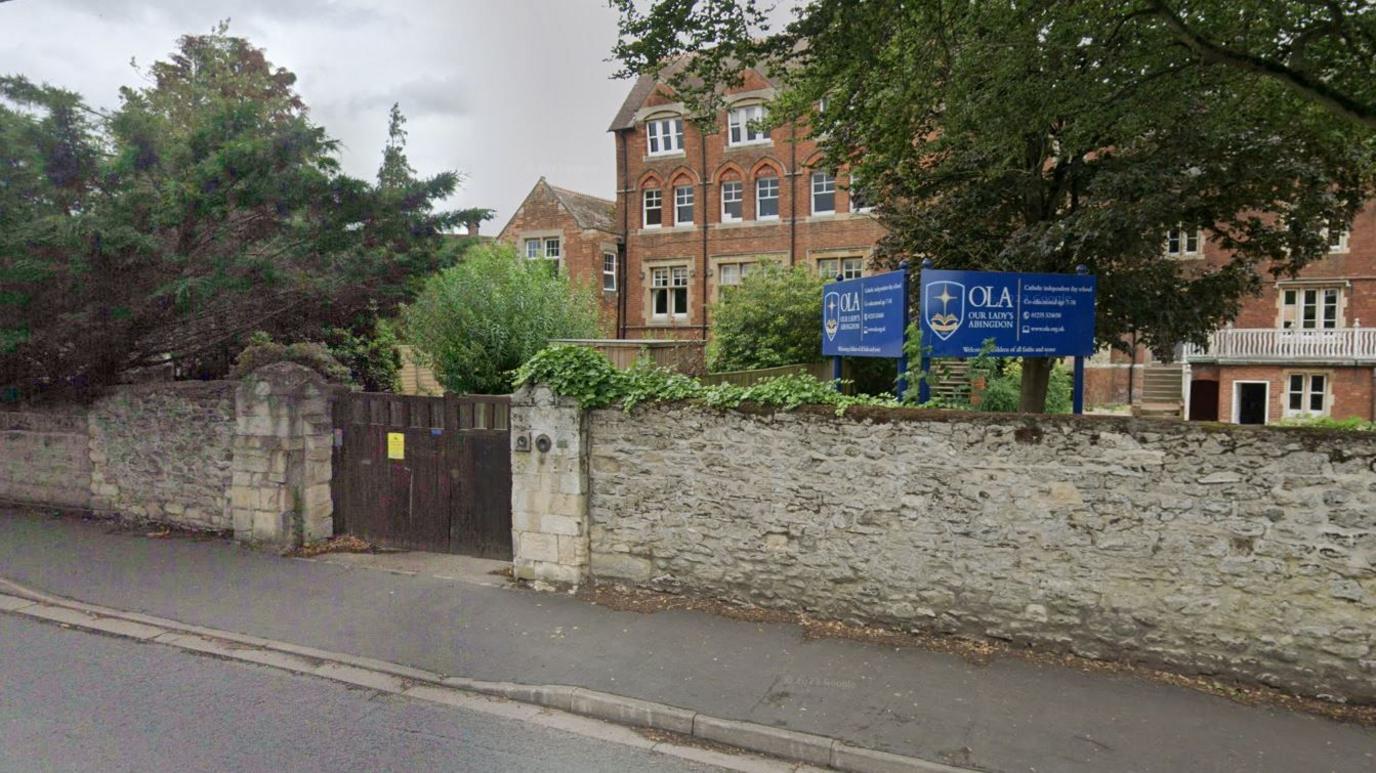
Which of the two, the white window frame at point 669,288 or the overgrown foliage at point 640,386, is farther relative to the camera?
the white window frame at point 669,288

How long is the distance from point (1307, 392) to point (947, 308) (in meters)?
28.5

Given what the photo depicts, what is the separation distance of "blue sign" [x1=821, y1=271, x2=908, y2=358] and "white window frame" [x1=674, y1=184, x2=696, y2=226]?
2268 centimetres

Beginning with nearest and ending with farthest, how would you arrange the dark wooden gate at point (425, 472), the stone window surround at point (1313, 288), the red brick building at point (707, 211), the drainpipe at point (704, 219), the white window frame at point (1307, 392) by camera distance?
the dark wooden gate at point (425, 472)
the white window frame at point (1307, 392)
the stone window surround at point (1313, 288)
the red brick building at point (707, 211)
the drainpipe at point (704, 219)

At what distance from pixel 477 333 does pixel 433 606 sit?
5.21 m

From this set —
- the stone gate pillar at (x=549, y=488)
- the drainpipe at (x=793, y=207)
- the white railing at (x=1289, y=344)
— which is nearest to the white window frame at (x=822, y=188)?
the drainpipe at (x=793, y=207)

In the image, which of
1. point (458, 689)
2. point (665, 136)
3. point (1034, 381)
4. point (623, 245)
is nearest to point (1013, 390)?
point (1034, 381)

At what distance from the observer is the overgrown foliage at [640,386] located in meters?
7.23

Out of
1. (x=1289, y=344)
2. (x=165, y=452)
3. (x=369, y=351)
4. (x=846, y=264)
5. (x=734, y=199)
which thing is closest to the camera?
(x=165, y=452)

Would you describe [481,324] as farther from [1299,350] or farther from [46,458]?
[1299,350]

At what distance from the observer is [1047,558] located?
249 inches

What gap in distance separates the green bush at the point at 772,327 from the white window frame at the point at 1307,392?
853 inches

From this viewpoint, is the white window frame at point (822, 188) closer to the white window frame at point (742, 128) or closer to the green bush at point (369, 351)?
the white window frame at point (742, 128)

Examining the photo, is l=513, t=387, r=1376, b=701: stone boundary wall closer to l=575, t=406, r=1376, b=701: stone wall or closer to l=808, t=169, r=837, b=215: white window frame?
l=575, t=406, r=1376, b=701: stone wall

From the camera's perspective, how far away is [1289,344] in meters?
28.1
